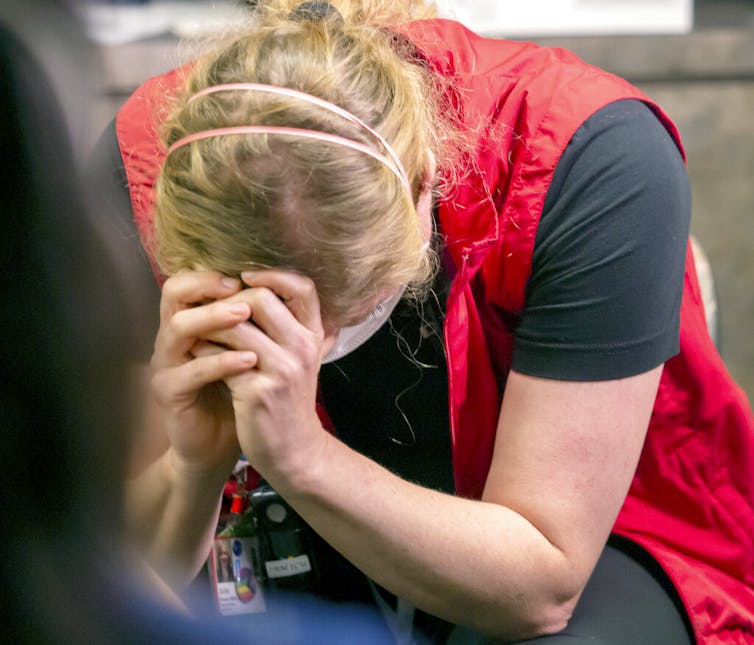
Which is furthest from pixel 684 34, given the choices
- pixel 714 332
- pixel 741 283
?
pixel 714 332

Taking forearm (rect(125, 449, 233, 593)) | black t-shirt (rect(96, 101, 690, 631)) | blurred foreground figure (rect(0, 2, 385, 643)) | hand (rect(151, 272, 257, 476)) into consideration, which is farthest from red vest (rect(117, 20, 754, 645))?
blurred foreground figure (rect(0, 2, 385, 643))

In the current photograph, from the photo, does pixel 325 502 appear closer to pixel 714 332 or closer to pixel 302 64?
pixel 302 64

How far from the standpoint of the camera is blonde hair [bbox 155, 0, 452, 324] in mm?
754

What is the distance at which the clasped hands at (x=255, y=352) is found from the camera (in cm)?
79

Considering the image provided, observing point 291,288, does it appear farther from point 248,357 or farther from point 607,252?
point 607,252

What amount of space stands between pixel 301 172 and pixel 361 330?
253 mm

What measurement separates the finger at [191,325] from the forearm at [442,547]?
0.49 ft

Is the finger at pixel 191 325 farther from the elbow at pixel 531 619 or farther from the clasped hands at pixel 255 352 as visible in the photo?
the elbow at pixel 531 619

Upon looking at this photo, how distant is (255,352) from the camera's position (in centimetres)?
80

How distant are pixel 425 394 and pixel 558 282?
236 millimetres

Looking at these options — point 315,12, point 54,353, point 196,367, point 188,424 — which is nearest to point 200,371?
point 196,367

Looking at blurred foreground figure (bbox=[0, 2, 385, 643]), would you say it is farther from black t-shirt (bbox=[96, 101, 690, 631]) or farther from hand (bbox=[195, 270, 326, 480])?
black t-shirt (bbox=[96, 101, 690, 631])

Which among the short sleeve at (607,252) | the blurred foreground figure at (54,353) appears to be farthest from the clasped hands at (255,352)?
the blurred foreground figure at (54,353)

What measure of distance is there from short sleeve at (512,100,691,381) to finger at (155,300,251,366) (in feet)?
0.90
